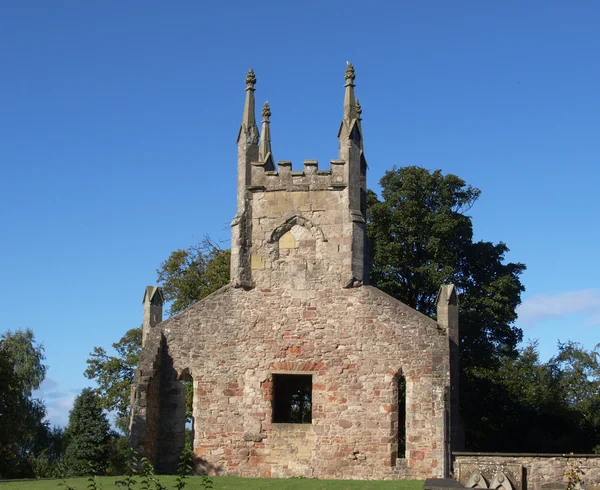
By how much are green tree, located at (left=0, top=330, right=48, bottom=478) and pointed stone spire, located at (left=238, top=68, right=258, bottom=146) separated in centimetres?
1540

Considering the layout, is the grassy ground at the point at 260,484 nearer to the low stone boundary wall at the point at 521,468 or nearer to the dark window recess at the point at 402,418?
the low stone boundary wall at the point at 521,468

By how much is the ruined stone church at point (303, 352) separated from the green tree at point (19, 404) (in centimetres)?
1199

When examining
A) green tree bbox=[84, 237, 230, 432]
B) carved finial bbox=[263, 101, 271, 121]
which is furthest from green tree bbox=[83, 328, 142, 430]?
carved finial bbox=[263, 101, 271, 121]

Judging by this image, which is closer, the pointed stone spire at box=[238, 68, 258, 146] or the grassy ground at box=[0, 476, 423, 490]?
the grassy ground at box=[0, 476, 423, 490]

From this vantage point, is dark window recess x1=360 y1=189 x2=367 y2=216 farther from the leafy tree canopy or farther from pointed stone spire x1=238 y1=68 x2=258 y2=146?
the leafy tree canopy

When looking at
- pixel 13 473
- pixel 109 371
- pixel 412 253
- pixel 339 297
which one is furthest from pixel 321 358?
pixel 109 371

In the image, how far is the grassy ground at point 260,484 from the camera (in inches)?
709

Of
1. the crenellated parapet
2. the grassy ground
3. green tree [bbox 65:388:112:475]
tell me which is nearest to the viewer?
the grassy ground

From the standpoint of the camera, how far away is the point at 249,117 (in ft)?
80.8

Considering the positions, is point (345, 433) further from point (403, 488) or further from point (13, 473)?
point (13, 473)

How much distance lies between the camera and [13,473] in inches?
1296

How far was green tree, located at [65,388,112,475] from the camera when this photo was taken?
38.7 metres

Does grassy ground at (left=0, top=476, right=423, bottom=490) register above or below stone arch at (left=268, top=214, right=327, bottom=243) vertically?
below

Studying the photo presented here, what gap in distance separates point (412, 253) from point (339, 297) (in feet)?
44.2
